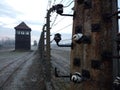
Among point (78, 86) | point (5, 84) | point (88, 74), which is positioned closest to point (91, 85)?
point (88, 74)

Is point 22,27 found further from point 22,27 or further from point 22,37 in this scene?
point 22,37

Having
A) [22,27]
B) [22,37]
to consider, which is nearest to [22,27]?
[22,27]

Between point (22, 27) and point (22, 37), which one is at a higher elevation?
point (22, 27)

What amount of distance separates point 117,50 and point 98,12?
1.80ft

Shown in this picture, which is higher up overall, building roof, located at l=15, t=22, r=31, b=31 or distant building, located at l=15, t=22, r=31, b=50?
building roof, located at l=15, t=22, r=31, b=31

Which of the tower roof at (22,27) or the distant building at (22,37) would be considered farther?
the tower roof at (22,27)

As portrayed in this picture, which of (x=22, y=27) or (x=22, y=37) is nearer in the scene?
(x=22, y=37)

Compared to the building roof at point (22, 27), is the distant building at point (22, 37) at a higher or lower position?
lower

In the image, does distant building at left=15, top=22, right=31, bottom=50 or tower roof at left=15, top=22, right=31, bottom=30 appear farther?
tower roof at left=15, top=22, right=31, bottom=30

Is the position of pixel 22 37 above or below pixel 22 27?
below

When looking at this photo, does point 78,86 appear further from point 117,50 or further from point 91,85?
point 117,50

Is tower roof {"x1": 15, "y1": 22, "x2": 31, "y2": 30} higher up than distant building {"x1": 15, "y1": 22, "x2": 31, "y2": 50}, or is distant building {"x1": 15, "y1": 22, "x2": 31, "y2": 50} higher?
tower roof {"x1": 15, "y1": 22, "x2": 31, "y2": 30}

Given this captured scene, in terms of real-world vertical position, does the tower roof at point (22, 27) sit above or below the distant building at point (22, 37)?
above

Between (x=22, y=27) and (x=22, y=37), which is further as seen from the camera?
(x=22, y=27)
